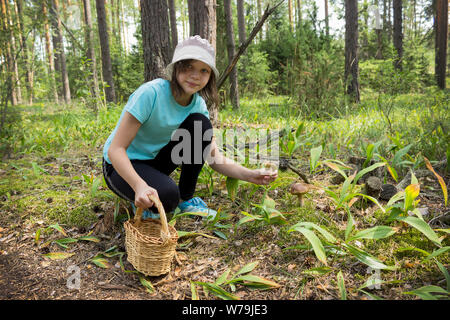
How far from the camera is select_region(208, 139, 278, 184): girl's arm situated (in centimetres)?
191

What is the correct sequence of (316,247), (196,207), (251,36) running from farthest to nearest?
(251,36) → (196,207) → (316,247)

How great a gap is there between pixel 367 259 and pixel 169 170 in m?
1.44

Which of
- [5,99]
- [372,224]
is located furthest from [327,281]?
[5,99]

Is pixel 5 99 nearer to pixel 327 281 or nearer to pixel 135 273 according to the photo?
pixel 135 273

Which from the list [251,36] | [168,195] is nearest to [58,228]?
[168,195]

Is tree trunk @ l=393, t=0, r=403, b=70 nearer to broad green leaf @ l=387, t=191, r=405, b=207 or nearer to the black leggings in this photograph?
broad green leaf @ l=387, t=191, r=405, b=207

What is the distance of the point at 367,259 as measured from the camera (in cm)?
150

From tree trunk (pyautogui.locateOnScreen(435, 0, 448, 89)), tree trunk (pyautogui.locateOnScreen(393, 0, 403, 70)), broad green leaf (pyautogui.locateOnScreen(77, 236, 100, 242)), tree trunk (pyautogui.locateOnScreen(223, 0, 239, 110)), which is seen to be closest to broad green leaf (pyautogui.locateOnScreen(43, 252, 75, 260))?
broad green leaf (pyautogui.locateOnScreen(77, 236, 100, 242))

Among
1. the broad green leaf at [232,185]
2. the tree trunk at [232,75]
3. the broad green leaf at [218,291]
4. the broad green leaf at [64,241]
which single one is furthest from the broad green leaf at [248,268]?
the tree trunk at [232,75]

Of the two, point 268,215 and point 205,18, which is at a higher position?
point 205,18

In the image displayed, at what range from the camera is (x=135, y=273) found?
1.67 meters

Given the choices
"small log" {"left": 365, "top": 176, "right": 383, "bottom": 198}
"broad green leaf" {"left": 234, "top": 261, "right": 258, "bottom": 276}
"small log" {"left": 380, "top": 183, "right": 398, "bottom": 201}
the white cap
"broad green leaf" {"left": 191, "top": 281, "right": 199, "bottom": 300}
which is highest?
the white cap

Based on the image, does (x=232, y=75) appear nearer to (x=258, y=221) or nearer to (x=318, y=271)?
(x=258, y=221)
